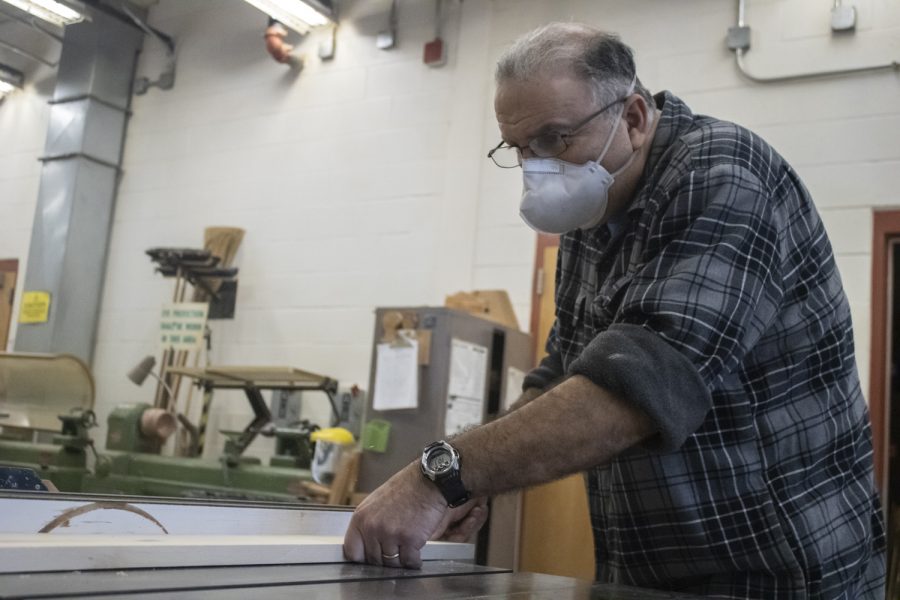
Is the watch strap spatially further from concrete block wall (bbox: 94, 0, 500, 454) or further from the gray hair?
concrete block wall (bbox: 94, 0, 500, 454)

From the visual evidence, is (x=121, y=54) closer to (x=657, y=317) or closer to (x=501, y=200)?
(x=657, y=317)

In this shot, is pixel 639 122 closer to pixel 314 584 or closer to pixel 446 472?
pixel 446 472

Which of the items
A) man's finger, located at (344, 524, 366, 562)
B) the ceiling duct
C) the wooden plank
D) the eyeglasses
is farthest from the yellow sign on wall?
the wooden plank

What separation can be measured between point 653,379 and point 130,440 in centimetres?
214

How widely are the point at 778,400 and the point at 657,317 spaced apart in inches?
8.8

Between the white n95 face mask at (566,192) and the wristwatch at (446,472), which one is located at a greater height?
the white n95 face mask at (566,192)

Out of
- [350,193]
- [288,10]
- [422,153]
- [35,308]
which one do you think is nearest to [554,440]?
[35,308]

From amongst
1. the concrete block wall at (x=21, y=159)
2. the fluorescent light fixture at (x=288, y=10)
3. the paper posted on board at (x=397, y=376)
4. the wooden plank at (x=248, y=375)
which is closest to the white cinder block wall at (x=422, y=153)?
the fluorescent light fixture at (x=288, y=10)

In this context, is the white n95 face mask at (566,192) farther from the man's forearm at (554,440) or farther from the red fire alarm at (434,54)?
the red fire alarm at (434,54)

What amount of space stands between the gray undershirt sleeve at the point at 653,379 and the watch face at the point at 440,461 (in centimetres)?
17

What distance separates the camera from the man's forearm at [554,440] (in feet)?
3.11

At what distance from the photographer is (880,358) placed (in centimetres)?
291

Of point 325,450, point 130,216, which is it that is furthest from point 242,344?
point 130,216

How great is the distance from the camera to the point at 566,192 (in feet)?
4.19
